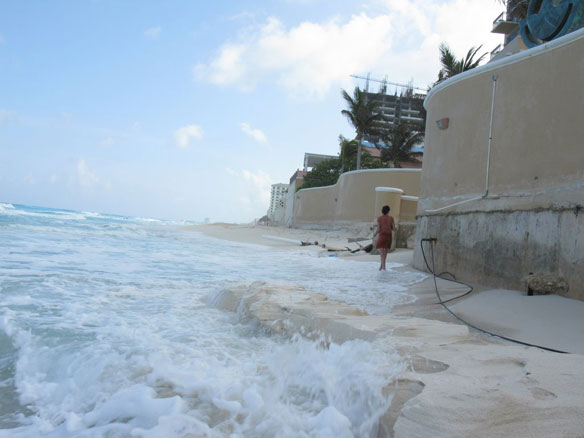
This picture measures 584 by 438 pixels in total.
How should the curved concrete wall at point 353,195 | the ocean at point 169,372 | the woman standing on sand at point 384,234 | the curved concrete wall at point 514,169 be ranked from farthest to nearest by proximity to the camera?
1. the curved concrete wall at point 353,195
2. the woman standing on sand at point 384,234
3. the curved concrete wall at point 514,169
4. the ocean at point 169,372

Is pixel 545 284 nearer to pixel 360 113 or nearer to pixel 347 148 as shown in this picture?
pixel 360 113

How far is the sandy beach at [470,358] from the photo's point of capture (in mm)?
1768

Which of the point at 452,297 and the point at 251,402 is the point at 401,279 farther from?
the point at 251,402

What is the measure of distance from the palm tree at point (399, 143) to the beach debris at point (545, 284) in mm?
30096

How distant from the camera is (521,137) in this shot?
20.3ft

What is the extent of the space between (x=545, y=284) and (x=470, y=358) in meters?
3.18

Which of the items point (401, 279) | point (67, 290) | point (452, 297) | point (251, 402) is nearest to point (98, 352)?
point (251, 402)

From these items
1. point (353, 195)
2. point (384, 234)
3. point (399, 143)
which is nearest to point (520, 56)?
point (384, 234)

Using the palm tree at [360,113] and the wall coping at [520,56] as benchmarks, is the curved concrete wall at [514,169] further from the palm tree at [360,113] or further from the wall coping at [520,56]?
the palm tree at [360,113]

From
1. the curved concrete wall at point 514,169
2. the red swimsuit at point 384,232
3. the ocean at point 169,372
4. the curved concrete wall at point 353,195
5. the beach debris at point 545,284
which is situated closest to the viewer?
the ocean at point 169,372

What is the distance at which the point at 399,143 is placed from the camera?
115 feet

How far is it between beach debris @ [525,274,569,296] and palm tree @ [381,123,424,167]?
98.7 ft

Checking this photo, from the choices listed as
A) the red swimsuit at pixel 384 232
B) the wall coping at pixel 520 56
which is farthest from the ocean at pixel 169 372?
the wall coping at pixel 520 56

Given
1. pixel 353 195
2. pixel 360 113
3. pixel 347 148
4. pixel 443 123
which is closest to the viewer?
pixel 443 123
